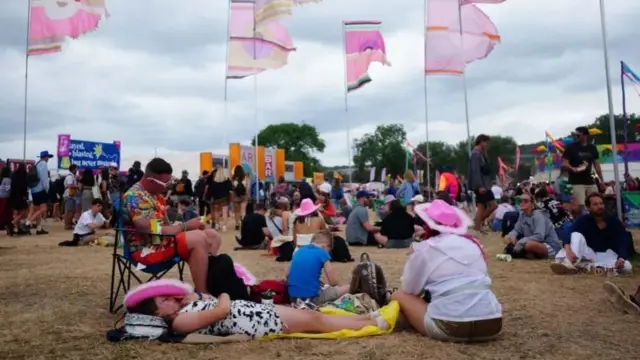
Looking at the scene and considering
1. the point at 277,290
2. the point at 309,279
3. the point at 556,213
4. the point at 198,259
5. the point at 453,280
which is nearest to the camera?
the point at 453,280

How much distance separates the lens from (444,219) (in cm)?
366

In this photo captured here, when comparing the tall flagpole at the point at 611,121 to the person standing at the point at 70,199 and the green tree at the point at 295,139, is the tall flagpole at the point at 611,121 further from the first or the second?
the green tree at the point at 295,139

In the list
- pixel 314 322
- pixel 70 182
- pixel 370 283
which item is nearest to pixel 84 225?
pixel 70 182

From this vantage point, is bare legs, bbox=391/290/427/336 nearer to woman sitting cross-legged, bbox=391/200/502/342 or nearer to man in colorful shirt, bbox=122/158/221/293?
woman sitting cross-legged, bbox=391/200/502/342

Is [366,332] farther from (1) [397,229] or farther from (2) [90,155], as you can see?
(2) [90,155]

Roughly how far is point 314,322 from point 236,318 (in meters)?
0.54

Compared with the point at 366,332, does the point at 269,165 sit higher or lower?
higher

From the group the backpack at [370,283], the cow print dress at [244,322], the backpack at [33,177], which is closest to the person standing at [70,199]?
the backpack at [33,177]

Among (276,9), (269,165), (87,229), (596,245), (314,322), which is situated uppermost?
(276,9)

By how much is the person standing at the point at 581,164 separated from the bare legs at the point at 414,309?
5312mm

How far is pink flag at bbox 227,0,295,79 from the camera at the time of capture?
15055 mm

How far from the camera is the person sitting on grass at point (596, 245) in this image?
621 cm

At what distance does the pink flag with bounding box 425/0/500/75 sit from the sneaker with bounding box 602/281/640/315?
819 cm

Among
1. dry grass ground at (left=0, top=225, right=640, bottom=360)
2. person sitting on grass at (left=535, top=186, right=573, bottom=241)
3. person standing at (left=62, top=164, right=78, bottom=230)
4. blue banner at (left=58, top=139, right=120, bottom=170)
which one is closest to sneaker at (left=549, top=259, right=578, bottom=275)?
dry grass ground at (left=0, top=225, right=640, bottom=360)
